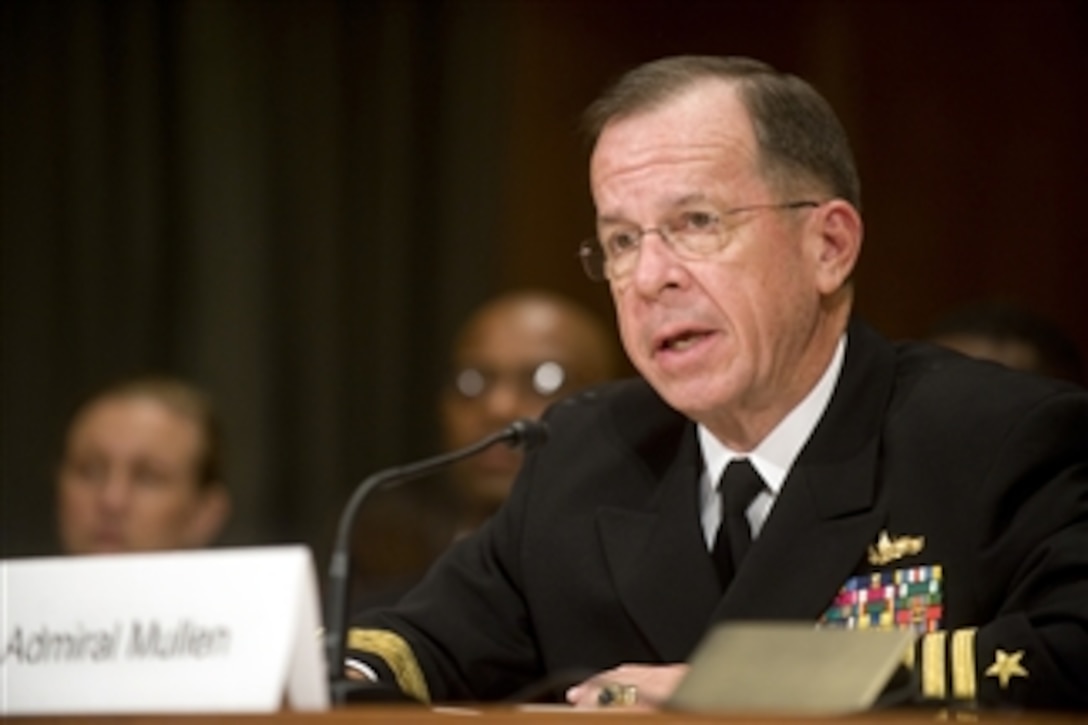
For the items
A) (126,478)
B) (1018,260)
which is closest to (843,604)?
(126,478)

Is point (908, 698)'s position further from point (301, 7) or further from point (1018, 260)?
point (301, 7)

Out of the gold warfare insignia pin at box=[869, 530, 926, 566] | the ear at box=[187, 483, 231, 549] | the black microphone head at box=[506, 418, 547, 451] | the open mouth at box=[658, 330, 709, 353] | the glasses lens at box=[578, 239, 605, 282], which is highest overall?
the glasses lens at box=[578, 239, 605, 282]

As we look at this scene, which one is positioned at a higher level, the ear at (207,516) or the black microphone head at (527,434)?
the black microphone head at (527,434)

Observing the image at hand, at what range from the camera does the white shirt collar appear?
2793 millimetres

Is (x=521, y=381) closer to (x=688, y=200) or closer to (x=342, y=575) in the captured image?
(x=688, y=200)

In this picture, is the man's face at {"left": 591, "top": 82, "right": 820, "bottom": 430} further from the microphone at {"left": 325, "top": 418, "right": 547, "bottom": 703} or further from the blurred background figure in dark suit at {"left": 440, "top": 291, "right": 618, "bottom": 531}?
the blurred background figure in dark suit at {"left": 440, "top": 291, "right": 618, "bottom": 531}

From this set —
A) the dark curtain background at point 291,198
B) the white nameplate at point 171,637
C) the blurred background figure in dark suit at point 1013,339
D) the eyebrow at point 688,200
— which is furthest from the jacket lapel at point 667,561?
the dark curtain background at point 291,198

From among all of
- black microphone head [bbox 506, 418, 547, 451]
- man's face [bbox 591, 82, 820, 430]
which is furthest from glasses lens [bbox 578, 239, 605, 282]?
black microphone head [bbox 506, 418, 547, 451]

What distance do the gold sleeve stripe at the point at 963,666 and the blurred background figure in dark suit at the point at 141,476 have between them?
248cm

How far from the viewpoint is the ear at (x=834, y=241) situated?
287cm

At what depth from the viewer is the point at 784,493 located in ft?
8.87

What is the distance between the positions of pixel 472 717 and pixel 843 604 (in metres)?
1.06

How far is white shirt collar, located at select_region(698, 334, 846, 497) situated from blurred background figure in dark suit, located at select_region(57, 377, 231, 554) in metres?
1.91

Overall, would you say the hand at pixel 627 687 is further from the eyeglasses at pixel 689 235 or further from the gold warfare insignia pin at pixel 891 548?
the eyeglasses at pixel 689 235
